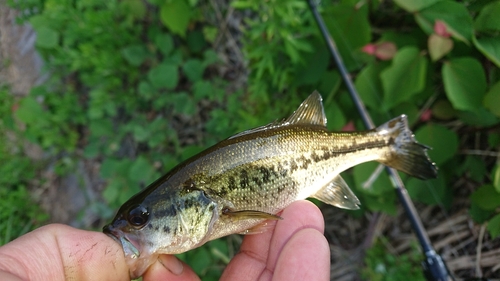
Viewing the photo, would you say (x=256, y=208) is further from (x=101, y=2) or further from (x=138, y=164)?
(x=101, y=2)

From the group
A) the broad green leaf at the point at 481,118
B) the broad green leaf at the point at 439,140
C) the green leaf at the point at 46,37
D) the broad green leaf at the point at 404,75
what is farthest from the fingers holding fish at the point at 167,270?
the green leaf at the point at 46,37

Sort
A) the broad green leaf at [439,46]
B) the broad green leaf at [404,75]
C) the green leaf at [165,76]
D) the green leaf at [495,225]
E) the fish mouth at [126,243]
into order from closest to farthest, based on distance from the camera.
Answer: the fish mouth at [126,243]
the green leaf at [495,225]
the broad green leaf at [439,46]
the broad green leaf at [404,75]
the green leaf at [165,76]

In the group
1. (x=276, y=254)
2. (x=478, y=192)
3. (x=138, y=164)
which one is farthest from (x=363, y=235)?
(x=138, y=164)

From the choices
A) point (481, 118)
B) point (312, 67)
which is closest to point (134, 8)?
point (312, 67)

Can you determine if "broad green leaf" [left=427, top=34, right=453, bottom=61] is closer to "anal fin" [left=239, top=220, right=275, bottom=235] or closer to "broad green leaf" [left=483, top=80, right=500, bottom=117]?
"broad green leaf" [left=483, top=80, right=500, bottom=117]

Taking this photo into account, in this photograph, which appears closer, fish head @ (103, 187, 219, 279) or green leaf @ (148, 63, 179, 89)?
fish head @ (103, 187, 219, 279)

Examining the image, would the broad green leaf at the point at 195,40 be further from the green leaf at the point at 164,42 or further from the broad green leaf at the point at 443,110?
the broad green leaf at the point at 443,110

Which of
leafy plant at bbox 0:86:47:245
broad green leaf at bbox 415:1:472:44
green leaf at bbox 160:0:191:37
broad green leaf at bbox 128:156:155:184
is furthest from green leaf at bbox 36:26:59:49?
broad green leaf at bbox 415:1:472:44
